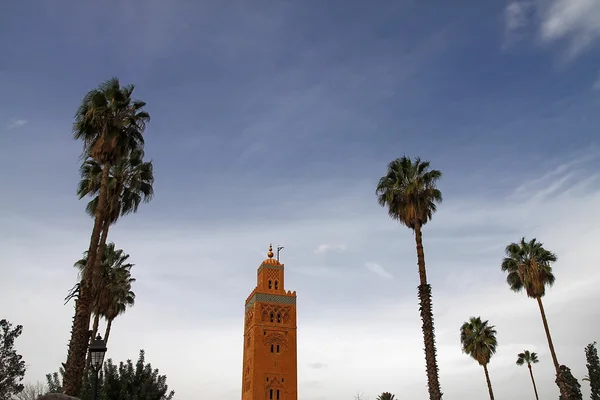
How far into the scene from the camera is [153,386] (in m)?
20.3

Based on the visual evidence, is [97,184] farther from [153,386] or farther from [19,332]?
[19,332]

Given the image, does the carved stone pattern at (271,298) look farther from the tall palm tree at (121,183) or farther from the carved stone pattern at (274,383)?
the tall palm tree at (121,183)

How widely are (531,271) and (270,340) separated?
25625 millimetres

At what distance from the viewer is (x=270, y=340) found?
50.0 m

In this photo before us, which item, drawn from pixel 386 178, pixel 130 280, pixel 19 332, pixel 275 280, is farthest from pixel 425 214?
pixel 275 280

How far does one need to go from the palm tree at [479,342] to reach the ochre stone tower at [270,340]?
1687cm

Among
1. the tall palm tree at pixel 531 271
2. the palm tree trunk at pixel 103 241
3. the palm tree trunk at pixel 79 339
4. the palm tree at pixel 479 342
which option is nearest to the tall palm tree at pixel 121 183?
the palm tree trunk at pixel 103 241

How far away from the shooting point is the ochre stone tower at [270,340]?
48062 millimetres

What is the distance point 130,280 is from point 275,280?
19.2 metres

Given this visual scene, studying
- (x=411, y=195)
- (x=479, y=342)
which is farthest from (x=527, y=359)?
(x=411, y=195)

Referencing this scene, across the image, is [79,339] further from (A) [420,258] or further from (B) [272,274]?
(B) [272,274]

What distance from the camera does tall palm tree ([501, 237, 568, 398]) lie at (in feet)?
117

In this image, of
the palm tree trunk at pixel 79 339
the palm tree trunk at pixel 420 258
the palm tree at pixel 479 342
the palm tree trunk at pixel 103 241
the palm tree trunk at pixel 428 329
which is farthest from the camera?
the palm tree at pixel 479 342

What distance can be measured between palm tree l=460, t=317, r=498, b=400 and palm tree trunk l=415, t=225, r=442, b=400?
2735cm
